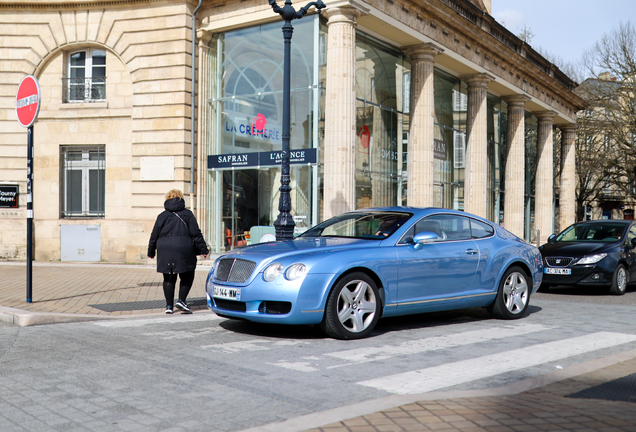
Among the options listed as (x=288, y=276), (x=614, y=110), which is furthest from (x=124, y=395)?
(x=614, y=110)

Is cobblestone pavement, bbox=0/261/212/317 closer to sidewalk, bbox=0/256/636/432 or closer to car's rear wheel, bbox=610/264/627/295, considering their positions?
sidewalk, bbox=0/256/636/432

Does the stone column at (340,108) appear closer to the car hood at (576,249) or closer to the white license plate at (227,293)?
the car hood at (576,249)

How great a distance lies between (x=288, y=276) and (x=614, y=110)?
34513 mm

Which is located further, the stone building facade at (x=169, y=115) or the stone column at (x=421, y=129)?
the stone column at (x=421, y=129)

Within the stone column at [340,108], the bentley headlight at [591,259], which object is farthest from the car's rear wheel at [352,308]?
the stone column at [340,108]

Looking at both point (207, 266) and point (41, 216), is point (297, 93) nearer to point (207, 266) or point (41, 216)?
point (207, 266)

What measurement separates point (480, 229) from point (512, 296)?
1041 millimetres

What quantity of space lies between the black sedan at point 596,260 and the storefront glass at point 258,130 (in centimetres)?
701

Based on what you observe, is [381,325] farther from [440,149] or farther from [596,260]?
[440,149]

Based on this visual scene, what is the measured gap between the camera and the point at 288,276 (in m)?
6.45

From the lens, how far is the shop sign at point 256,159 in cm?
1746

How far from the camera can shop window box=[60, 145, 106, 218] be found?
63.9 ft

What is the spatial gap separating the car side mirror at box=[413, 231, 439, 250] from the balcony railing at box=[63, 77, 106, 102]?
14970 mm

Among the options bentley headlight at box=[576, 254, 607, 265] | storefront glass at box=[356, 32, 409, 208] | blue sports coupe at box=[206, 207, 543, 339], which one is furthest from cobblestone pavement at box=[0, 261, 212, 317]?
bentley headlight at box=[576, 254, 607, 265]
